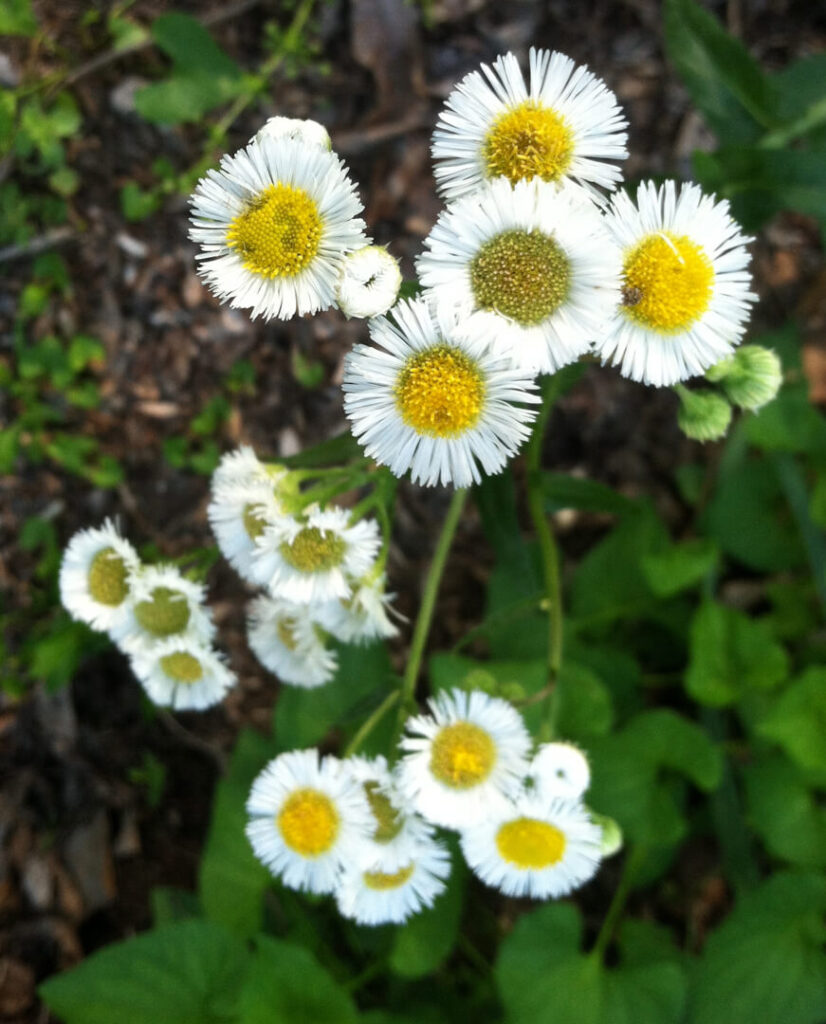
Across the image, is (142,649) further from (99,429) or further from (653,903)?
(653,903)

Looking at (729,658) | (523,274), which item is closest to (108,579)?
(523,274)

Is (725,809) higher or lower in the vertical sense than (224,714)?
higher

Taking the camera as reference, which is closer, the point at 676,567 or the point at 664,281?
the point at 664,281

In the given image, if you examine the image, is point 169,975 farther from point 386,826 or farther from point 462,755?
point 462,755

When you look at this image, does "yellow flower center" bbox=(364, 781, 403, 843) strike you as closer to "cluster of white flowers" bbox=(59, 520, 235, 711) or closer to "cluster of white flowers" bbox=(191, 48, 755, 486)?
"cluster of white flowers" bbox=(59, 520, 235, 711)

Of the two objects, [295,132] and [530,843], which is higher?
[295,132]

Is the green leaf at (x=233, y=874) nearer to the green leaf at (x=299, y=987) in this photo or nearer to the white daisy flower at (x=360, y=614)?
the green leaf at (x=299, y=987)

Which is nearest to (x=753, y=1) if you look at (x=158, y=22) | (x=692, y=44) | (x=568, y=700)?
(x=692, y=44)
